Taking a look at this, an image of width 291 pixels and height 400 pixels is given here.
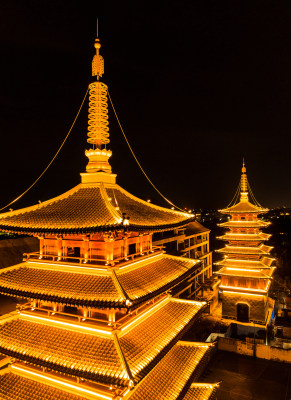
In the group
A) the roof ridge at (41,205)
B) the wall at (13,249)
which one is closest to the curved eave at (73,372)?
the roof ridge at (41,205)

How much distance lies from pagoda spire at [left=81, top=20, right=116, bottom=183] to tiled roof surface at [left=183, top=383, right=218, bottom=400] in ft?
33.4

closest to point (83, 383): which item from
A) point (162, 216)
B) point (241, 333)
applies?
point (162, 216)

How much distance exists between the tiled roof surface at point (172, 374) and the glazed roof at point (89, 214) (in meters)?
5.55

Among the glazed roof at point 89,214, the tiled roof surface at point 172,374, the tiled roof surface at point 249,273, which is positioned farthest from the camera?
the tiled roof surface at point 249,273

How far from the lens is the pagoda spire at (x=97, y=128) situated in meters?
12.2

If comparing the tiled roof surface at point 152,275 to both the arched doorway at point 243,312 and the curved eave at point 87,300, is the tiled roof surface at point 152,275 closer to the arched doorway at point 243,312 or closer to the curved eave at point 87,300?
the curved eave at point 87,300

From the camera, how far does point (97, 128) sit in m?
12.2

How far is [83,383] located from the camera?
9.17m

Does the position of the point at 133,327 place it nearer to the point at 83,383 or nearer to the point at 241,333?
the point at 83,383

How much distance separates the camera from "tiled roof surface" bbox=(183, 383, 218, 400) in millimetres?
11326

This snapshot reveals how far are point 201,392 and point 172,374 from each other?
8.11 ft

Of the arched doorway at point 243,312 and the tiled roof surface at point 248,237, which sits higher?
the tiled roof surface at point 248,237

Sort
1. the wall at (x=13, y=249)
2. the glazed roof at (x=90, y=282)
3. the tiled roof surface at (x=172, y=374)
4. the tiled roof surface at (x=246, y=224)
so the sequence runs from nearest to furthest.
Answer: the glazed roof at (x=90, y=282), the tiled roof surface at (x=172, y=374), the tiled roof surface at (x=246, y=224), the wall at (x=13, y=249)

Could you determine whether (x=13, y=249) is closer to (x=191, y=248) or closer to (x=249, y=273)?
(x=191, y=248)
